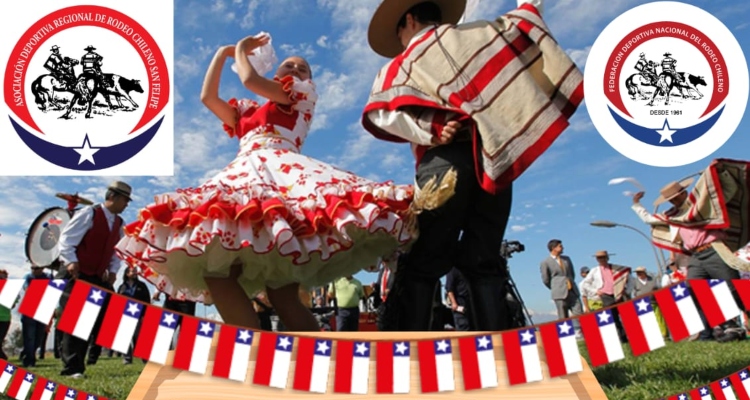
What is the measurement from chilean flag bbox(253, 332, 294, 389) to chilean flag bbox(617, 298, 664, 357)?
0.84 metres

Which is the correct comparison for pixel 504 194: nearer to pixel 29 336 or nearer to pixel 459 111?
pixel 459 111

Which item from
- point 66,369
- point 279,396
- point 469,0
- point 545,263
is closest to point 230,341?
point 279,396

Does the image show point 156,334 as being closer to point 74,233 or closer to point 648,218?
point 74,233

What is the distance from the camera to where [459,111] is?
204cm

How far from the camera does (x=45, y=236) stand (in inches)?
405

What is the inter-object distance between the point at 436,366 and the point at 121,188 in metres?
4.07

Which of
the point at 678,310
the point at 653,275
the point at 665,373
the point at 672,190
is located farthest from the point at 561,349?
the point at 653,275

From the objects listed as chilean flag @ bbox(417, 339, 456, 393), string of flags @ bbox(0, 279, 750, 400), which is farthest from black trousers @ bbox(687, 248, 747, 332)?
chilean flag @ bbox(417, 339, 456, 393)

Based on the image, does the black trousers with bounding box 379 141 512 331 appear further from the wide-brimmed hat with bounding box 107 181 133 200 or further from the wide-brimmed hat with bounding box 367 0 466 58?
the wide-brimmed hat with bounding box 107 181 133 200

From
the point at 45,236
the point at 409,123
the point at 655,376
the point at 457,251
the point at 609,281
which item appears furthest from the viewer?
the point at 45,236

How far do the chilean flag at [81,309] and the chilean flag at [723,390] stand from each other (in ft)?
5.97

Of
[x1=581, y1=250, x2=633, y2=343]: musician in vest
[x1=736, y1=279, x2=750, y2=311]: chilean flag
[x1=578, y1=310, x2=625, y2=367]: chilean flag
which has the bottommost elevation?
[x1=578, y1=310, x2=625, y2=367]: chilean flag

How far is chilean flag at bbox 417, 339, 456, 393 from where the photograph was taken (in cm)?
132

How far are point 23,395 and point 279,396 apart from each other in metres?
1.19
